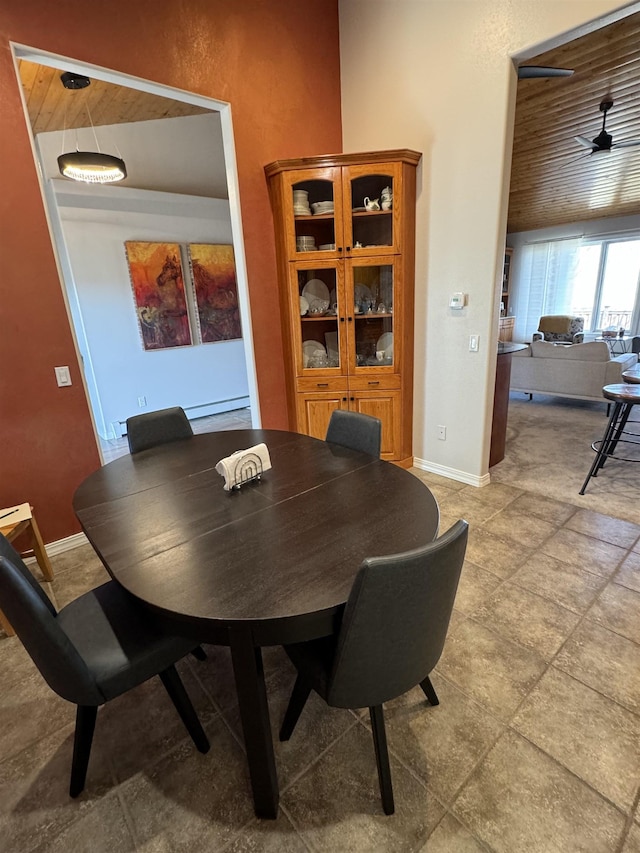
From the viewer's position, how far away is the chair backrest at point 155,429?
2133 millimetres

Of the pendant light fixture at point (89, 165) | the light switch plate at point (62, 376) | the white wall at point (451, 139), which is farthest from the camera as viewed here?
the pendant light fixture at point (89, 165)

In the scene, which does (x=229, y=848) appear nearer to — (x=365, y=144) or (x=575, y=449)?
(x=575, y=449)

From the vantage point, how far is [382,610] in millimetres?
953

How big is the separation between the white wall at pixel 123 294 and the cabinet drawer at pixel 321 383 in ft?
8.64

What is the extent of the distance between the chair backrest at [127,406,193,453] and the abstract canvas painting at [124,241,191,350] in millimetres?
3091

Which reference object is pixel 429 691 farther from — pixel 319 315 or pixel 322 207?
pixel 322 207

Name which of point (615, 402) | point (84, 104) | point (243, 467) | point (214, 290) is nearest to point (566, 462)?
point (615, 402)

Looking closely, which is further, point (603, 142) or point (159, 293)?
point (159, 293)

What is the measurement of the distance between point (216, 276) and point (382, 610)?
5.18 m

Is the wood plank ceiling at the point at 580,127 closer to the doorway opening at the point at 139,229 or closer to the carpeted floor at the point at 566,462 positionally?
the doorway opening at the point at 139,229

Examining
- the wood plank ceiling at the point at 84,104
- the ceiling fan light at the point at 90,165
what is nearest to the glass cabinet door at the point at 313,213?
the wood plank ceiling at the point at 84,104

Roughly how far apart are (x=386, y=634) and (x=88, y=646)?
88 centimetres

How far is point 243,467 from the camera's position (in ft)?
5.24

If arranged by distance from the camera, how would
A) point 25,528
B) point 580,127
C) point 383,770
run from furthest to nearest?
point 580,127 < point 25,528 < point 383,770
